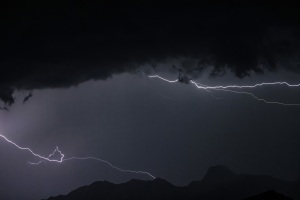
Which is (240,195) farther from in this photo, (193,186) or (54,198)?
(54,198)

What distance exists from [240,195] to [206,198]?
191 inches

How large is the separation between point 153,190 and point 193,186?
6.70m

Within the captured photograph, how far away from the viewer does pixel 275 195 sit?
69.9 ft

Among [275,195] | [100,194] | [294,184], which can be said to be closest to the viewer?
[275,195]

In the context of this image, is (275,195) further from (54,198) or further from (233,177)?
(54,198)

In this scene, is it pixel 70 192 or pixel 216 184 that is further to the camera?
pixel 70 192

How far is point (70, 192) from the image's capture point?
70.9 meters

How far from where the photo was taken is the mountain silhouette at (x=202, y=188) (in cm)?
5031

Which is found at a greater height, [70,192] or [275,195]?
[70,192]

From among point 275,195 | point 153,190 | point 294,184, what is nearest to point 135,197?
point 153,190

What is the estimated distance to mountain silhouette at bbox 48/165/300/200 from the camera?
165 ft

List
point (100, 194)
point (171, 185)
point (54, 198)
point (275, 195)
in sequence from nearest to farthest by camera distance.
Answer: point (275, 195), point (171, 185), point (100, 194), point (54, 198)

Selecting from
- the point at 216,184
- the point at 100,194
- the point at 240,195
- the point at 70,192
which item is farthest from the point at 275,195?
the point at 70,192

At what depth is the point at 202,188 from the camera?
57.8 meters
